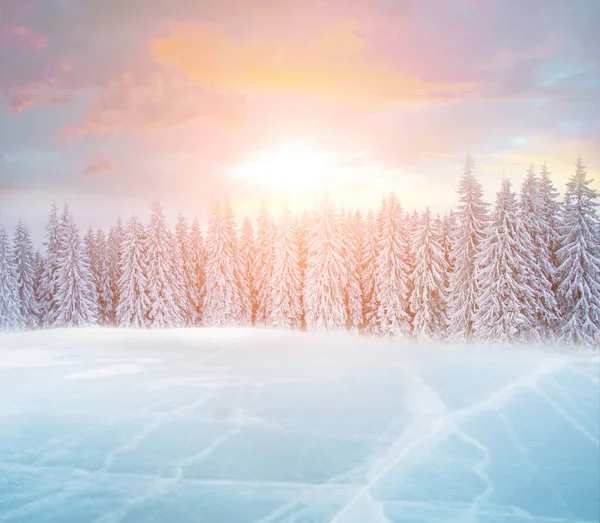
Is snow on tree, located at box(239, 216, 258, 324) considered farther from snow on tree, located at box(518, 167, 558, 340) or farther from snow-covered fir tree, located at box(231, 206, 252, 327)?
snow on tree, located at box(518, 167, 558, 340)

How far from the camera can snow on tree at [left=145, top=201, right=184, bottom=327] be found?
34219 millimetres

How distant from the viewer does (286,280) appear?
33125 millimetres

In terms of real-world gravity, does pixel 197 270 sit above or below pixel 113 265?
below

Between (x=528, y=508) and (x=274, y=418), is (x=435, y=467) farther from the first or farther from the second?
(x=274, y=418)

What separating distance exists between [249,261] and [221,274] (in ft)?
11.8

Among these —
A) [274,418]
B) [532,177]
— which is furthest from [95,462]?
[532,177]

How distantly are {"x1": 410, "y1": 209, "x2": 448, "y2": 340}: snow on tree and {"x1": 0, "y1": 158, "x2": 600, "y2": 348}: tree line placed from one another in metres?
0.09

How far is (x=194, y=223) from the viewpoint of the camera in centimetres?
3994

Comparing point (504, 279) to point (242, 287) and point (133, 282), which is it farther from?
point (133, 282)

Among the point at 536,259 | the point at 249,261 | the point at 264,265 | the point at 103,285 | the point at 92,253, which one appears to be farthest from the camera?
the point at 92,253

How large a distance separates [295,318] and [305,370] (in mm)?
22755

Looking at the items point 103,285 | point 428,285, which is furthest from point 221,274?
point 428,285

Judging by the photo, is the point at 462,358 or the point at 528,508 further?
the point at 462,358

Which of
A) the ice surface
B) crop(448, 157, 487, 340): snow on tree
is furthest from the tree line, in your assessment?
the ice surface
